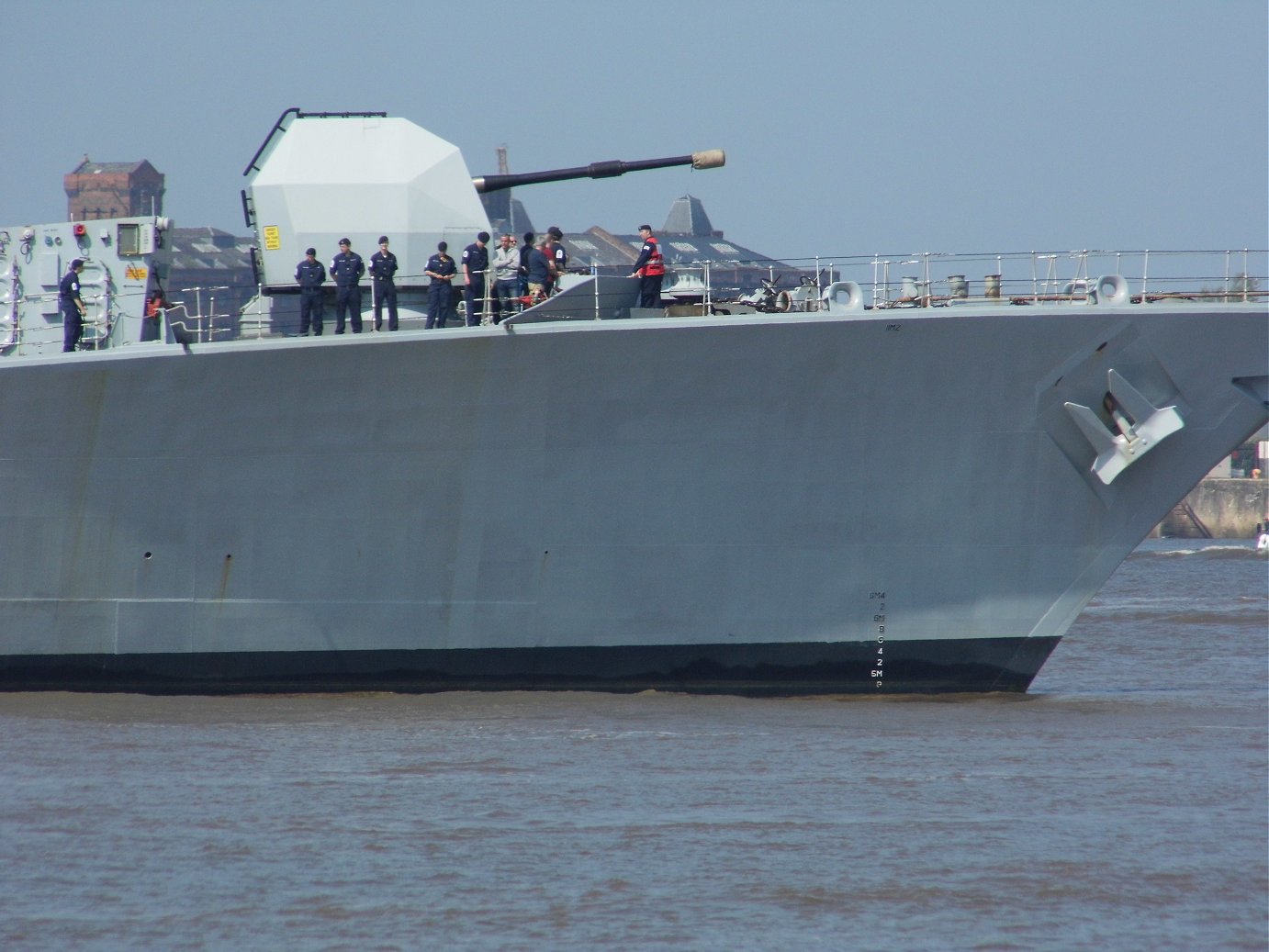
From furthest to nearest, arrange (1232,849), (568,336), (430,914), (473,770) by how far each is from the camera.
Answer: (568,336), (473,770), (1232,849), (430,914)

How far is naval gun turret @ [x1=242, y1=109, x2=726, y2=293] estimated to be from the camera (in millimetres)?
14812

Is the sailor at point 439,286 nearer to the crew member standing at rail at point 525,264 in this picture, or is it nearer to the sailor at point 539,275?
the crew member standing at rail at point 525,264

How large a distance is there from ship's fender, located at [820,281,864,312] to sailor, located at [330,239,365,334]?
14.4 ft

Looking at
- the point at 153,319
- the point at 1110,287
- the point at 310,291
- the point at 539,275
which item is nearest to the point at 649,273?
the point at 539,275

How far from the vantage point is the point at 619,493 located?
13.2 m

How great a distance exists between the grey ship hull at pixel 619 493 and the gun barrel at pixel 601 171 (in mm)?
3152

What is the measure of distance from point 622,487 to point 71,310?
5.60 m

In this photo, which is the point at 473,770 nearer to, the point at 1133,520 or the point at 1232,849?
the point at 1232,849

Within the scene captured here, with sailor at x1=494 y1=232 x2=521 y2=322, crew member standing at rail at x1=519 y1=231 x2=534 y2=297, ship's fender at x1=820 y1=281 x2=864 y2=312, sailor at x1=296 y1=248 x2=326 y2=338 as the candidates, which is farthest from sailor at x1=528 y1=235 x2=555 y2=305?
ship's fender at x1=820 y1=281 x2=864 y2=312

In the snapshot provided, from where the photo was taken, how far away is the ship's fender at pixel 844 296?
1313cm

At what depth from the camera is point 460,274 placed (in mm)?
15047

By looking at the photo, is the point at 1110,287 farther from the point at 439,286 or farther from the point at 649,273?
the point at 439,286

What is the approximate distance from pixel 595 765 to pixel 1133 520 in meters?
5.93

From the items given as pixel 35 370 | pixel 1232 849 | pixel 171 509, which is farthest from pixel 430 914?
pixel 35 370
